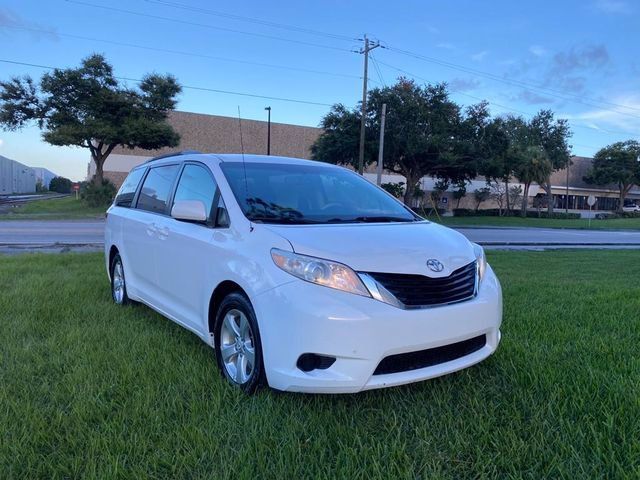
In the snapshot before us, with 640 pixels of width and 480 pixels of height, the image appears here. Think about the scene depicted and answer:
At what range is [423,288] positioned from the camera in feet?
9.84

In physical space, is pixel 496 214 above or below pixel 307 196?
below

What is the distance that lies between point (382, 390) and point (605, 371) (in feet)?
5.19

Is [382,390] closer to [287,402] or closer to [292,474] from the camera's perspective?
[287,402]

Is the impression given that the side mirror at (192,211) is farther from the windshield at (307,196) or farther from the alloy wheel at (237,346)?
the alloy wheel at (237,346)

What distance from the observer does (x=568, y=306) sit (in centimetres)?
562

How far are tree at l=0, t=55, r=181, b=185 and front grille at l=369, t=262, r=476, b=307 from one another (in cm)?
3001

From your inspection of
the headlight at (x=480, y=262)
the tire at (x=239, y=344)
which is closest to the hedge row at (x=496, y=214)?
the headlight at (x=480, y=262)

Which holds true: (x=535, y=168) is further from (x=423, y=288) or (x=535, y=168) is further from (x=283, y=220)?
(x=423, y=288)

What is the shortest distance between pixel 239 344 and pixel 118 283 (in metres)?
2.96

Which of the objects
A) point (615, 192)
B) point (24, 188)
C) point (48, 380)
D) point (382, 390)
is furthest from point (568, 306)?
point (24, 188)

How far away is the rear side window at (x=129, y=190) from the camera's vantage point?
5660 mm

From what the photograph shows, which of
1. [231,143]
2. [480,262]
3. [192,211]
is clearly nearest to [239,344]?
[192,211]

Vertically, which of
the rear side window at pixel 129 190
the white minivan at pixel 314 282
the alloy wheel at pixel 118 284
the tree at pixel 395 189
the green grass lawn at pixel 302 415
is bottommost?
the green grass lawn at pixel 302 415

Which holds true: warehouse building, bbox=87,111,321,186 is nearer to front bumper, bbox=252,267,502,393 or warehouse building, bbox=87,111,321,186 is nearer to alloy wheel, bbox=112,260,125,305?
alloy wheel, bbox=112,260,125,305
